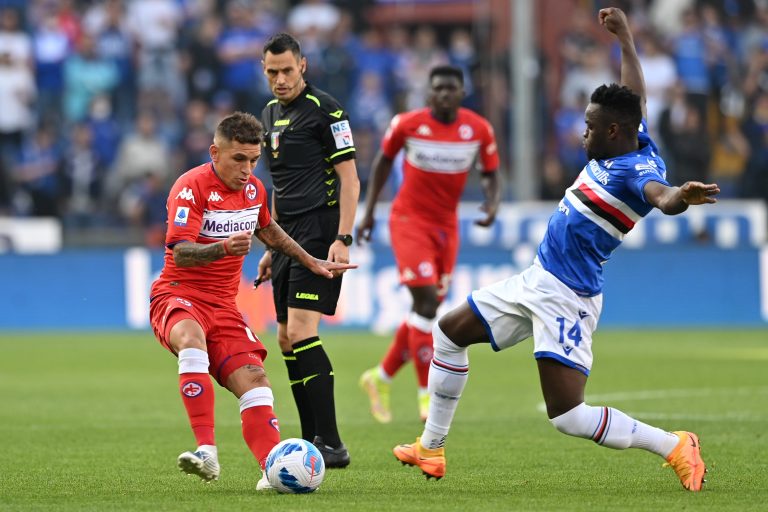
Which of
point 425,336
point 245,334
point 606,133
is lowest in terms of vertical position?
point 425,336

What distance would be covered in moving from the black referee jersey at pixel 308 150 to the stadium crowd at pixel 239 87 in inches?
525

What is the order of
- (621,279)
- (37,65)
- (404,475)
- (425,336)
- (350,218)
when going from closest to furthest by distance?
(404,475), (350,218), (425,336), (621,279), (37,65)

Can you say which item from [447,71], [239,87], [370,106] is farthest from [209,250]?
[239,87]

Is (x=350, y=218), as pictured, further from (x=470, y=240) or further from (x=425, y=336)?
(x=470, y=240)

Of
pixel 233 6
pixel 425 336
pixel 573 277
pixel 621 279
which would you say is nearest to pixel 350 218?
pixel 573 277

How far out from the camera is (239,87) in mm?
23344

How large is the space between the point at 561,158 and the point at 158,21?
7.29 m

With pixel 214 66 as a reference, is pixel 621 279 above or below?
below

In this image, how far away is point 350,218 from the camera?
8.38 meters

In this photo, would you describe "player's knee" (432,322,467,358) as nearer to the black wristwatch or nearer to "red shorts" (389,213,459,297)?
the black wristwatch

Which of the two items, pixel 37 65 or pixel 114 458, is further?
pixel 37 65

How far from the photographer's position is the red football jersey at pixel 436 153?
37.4ft

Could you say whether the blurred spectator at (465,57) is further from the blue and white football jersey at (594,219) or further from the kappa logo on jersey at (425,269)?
the blue and white football jersey at (594,219)

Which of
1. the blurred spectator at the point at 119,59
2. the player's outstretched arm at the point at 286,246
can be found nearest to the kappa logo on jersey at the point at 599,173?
the player's outstretched arm at the point at 286,246
